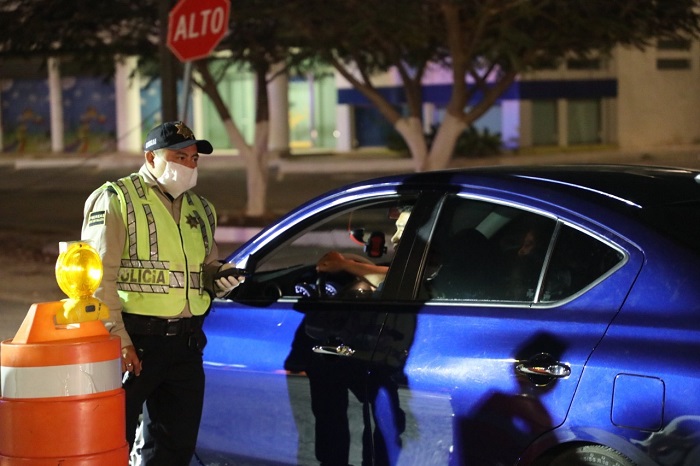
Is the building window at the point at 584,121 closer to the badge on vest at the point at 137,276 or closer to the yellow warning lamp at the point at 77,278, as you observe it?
the badge on vest at the point at 137,276

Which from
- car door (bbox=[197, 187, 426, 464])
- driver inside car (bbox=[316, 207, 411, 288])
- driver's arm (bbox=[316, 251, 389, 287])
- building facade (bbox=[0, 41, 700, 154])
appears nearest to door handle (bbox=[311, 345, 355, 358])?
car door (bbox=[197, 187, 426, 464])

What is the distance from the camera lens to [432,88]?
43000 millimetres

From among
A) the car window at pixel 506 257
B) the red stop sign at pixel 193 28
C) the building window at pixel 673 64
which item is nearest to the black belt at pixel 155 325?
the car window at pixel 506 257

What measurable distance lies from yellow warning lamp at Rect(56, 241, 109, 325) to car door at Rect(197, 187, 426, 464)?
1.04 m

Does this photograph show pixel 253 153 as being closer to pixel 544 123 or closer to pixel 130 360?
pixel 130 360

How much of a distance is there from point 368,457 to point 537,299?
3.00 feet

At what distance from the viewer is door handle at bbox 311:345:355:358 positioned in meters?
4.36

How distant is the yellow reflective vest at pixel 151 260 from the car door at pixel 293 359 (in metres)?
0.32

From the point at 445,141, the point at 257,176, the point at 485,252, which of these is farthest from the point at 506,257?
the point at 257,176

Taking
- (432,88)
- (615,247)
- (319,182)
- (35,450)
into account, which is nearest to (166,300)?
(35,450)

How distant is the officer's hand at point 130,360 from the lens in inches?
170

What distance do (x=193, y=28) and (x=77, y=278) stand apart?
827cm

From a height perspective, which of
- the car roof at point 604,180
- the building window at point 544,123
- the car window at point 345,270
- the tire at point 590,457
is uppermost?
the building window at point 544,123

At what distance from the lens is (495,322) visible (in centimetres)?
398
